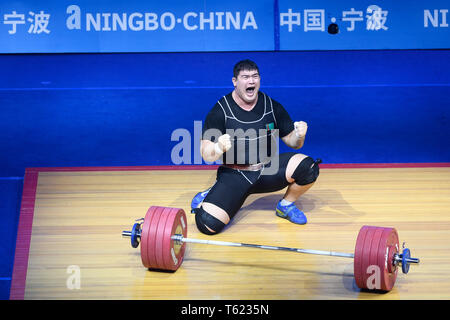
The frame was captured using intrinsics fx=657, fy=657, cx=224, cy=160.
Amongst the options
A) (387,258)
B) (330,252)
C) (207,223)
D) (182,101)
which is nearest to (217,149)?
(207,223)

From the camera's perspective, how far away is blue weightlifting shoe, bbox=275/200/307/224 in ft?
14.1

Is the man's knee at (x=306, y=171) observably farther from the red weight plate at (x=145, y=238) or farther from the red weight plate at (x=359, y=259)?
the red weight plate at (x=145, y=238)

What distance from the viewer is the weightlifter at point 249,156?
4098mm

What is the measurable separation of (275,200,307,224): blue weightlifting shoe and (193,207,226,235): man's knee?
463 millimetres

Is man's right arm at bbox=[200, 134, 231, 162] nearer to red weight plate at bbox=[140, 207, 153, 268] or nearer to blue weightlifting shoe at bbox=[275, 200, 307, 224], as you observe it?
red weight plate at bbox=[140, 207, 153, 268]

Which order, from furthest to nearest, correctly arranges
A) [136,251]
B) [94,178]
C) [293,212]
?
[94,178] → [293,212] → [136,251]

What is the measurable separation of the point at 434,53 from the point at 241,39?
1.59 m

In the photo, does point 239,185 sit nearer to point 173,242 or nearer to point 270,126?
point 270,126

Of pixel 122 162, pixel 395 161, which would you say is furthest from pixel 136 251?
pixel 395 161

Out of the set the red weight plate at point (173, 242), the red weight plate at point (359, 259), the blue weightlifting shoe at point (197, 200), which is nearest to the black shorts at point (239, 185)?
the blue weightlifting shoe at point (197, 200)

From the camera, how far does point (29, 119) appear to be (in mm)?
5344

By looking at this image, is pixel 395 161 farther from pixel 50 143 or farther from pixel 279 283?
pixel 50 143

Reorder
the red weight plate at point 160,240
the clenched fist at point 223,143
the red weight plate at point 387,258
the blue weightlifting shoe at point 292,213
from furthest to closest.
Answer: the blue weightlifting shoe at point 292,213 < the clenched fist at point 223,143 < the red weight plate at point 160,240 < the red weight plate at point 387,258

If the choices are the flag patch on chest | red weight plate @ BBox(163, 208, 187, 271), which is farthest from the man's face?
red weight plate @ BBox(163, 208, 187, 271)
